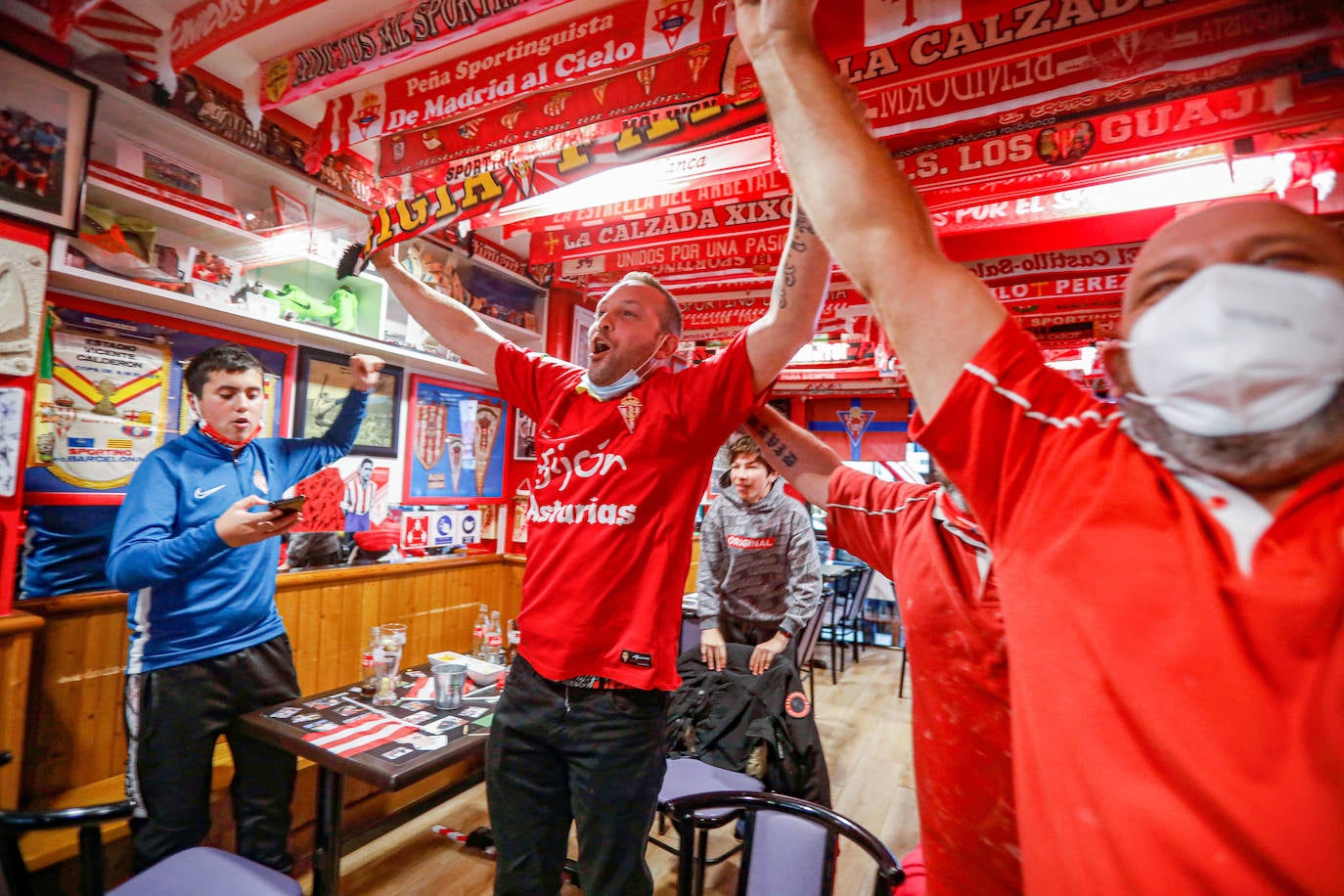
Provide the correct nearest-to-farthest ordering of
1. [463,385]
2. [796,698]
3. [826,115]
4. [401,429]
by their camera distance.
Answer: [826,115] < [796,698] < [401,429] < [463,385]

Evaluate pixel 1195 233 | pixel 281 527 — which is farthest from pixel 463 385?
pixel 1195 233

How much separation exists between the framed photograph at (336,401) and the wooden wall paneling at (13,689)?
133 cm

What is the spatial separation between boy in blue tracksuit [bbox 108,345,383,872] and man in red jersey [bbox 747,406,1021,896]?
6.45 ft

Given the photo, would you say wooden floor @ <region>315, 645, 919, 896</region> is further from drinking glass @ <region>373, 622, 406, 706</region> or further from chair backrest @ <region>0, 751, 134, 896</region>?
chair backrest @ <region>0, 751, 134, 896</region>

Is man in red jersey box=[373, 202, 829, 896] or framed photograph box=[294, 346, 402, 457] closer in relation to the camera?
man in red jersey box=[373, 202, 829, 896]

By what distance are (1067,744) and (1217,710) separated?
0.41ft

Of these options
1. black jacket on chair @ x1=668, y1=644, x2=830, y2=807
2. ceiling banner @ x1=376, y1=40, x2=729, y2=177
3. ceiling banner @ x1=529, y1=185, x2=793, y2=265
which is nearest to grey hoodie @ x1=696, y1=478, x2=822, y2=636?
black jacket on chair @ x1=668, y1=644, x2=830, y2=807

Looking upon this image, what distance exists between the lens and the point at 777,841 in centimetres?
156

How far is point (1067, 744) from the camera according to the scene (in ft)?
1.93

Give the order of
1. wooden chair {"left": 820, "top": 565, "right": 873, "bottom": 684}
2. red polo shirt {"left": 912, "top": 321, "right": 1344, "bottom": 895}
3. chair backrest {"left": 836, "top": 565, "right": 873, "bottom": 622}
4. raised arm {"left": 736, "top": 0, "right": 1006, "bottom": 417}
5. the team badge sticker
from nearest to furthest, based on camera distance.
A: red polo shirt {"left": 912, "top": 321, "right": 1344, "bottom": 895} → raised arm {"left": 736, "top": 0, "right": 1006, "bottom": 417} → the team badge sticker → wooden chair {"left": 820, "top": 565, "right": 873, "bottom": 684} → chair backrest {"left": 836, "top": 565, "right": 873, "bottom": 622}

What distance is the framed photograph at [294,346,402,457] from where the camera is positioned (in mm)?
3350

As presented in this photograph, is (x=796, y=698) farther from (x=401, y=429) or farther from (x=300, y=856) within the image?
(x=401, y=429)

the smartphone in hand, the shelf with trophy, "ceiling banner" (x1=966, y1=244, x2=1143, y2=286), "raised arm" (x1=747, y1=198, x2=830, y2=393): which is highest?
"ceiling banner" (x1=966, y1=244, x2=1143, y2=286)

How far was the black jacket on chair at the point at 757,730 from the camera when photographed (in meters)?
2.74
